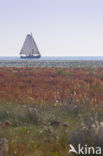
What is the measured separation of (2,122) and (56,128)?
5.11 feet

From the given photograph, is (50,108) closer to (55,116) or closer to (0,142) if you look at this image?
(55,116)

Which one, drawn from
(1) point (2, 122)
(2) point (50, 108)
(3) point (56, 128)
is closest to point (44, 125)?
(3) point (56, 128)

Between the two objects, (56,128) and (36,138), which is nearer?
(36,138)

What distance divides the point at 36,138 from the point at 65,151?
1174 millimetres

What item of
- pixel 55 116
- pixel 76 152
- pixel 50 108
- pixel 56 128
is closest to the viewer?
pixel 76 152

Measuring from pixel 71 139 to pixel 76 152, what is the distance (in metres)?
0.50

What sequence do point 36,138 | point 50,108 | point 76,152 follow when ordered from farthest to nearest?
point 50,108
point 36,138
point 76,152

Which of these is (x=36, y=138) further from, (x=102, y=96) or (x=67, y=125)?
(x=102, y=96)

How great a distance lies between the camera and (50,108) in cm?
1038

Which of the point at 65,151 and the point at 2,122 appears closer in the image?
the point at 65,151

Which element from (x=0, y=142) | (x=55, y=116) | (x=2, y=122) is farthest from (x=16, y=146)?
(x=55, y=116)

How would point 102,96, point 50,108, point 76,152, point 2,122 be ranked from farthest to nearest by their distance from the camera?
Answer: point 102,96, point 50,108, point 2,122, point 76,152

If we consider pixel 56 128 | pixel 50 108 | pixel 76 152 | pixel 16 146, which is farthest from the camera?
pixel 50 108

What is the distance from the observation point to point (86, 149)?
19.1 ft
